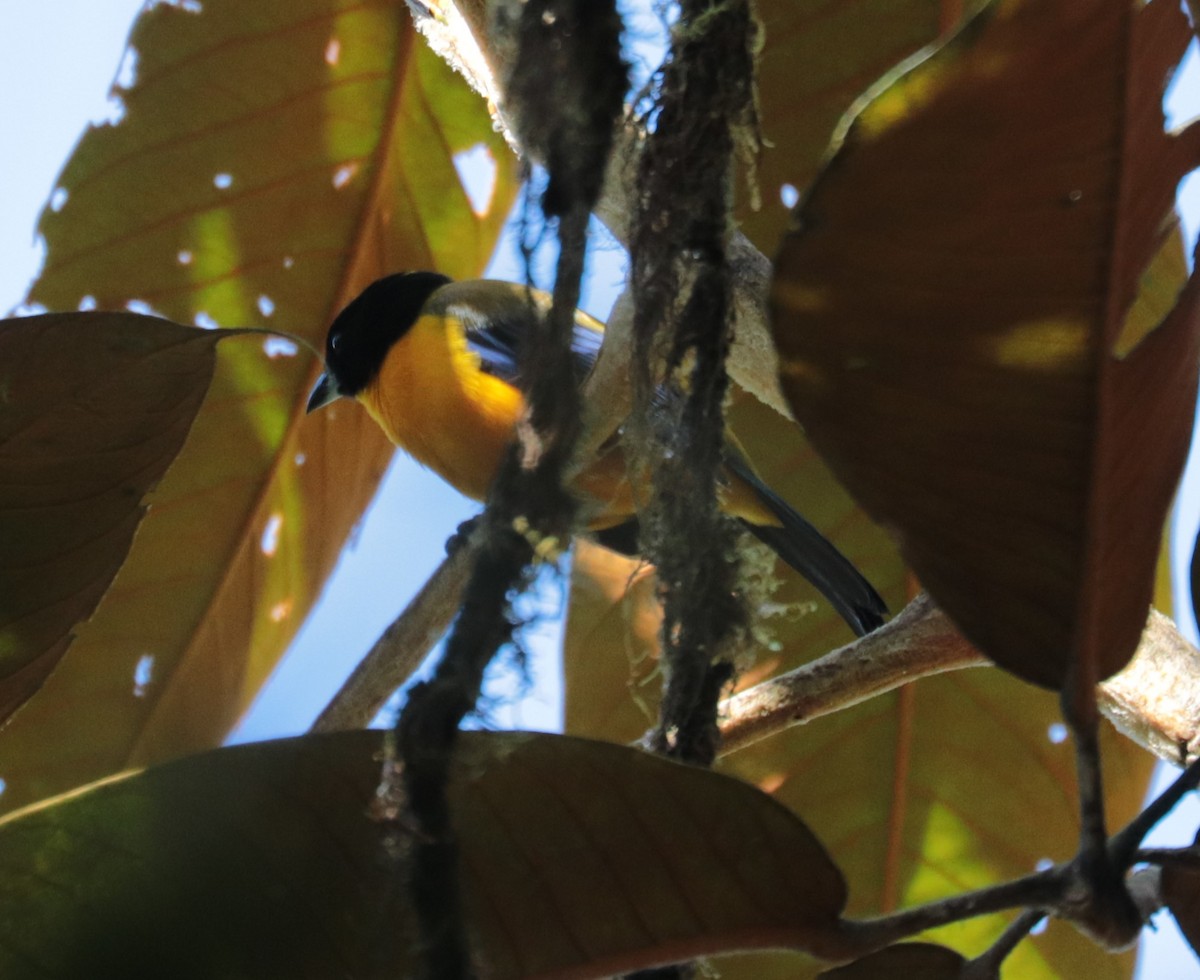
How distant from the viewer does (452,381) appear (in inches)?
101

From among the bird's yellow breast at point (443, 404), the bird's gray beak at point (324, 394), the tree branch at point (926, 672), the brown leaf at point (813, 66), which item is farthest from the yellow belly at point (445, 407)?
the tree branch at point (926, 672)

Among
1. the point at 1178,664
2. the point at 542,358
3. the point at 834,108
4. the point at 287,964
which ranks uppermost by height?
the point at 834,108

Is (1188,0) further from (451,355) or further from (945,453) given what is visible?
(451,355)

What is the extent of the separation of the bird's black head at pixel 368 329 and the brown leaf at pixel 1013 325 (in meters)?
1.56

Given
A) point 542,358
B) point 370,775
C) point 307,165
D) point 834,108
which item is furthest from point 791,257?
point 307,165

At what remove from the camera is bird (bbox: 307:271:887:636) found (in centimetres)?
221

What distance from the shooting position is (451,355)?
2.60 meters

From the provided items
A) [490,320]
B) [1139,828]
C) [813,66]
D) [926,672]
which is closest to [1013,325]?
[1139,828]

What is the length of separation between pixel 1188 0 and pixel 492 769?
2.05ft

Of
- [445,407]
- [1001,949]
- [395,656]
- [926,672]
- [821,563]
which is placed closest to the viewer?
[1001,949]

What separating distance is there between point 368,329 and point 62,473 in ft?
5.01

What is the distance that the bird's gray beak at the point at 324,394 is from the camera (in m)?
2.39

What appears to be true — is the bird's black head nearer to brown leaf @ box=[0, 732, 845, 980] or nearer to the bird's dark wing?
the bird's dark wing

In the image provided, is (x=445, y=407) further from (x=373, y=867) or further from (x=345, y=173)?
(x=373, y=867)
